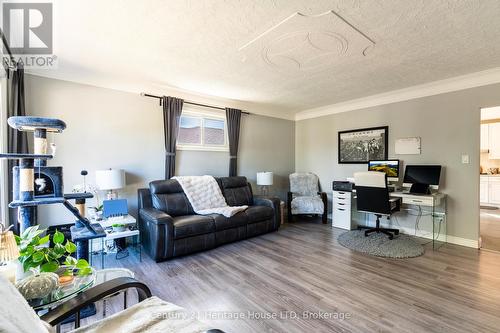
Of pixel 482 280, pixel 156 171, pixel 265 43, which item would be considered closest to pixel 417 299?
pixel 482 280

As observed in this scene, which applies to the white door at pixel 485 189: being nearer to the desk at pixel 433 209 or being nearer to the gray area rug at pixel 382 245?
the desk at pixel 433 209

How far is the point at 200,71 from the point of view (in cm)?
312

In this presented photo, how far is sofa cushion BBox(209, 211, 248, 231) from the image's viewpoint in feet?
10.7

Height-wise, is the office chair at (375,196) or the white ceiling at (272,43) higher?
the white ceiling at (272,43)

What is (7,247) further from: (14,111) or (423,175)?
(423,175)

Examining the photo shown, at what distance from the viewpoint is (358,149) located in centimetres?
455

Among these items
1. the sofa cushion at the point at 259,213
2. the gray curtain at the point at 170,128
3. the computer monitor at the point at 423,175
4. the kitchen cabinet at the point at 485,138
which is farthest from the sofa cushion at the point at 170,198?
the kitchen cabinet at the point at 485,138

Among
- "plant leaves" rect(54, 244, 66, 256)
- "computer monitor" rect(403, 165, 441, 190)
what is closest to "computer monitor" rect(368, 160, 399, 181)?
"computer monitor" rect(403, 165, 441, 190)

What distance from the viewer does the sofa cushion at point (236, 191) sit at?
4.11 meters

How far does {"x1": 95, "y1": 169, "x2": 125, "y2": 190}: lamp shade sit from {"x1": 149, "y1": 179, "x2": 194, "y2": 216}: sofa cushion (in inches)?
19.6

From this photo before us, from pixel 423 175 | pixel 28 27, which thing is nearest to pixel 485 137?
pixel 423 175

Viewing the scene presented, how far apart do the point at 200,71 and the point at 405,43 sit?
2.42 metres

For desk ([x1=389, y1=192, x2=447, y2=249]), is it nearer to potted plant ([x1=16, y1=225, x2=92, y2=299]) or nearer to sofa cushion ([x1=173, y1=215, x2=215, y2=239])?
sofa cushion ([x1=173, y1=215, x2=215, y2=239])

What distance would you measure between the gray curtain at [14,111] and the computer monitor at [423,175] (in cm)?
540
